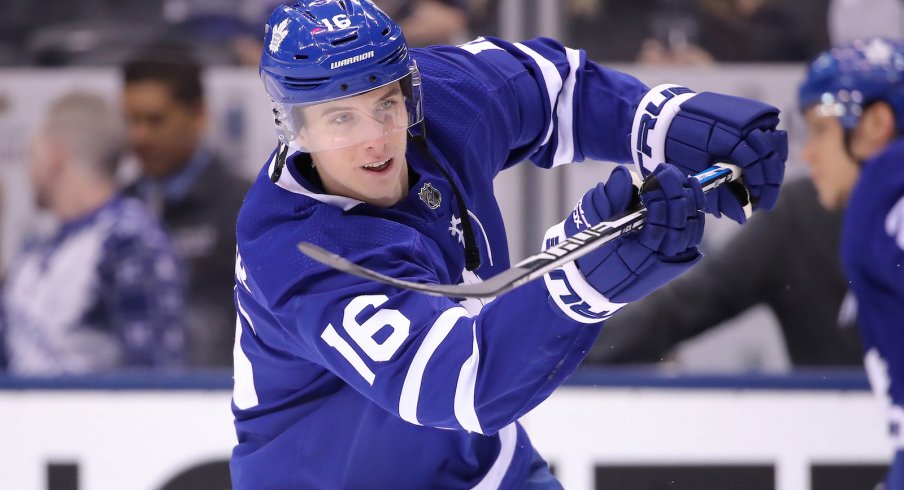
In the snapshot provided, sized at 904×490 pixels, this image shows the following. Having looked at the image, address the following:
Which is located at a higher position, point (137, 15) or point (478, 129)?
point (478, 129)

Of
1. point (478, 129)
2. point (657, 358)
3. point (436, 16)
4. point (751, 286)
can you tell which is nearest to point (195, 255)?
point (436, 16)

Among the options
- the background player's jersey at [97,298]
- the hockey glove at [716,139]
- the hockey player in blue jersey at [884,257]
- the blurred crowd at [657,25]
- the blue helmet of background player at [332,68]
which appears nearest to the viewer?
the blue helmet of background player at [332,68]

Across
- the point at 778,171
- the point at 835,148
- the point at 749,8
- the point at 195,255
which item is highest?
the point at 778,171

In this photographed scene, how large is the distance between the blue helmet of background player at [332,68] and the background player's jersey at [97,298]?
218 centimetres

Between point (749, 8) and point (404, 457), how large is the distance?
2343 millimetres

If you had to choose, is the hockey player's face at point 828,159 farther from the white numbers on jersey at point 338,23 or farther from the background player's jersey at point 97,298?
the white numbers on jersey at point 338,23

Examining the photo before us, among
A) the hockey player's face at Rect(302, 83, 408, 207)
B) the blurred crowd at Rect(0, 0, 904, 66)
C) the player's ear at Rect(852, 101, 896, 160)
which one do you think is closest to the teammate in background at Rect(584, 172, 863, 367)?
the player's ear at Rect(852, 101, 896, 160)

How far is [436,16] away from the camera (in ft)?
13.4

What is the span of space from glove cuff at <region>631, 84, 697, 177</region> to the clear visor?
516mm

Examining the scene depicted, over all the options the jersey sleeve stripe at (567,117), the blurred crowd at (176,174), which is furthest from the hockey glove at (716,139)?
the blurred crowd at (176,174)

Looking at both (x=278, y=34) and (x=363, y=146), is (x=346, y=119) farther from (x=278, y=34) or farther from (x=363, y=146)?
(x=278, y=34)

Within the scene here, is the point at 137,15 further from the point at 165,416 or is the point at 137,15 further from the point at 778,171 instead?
the point at 778,171

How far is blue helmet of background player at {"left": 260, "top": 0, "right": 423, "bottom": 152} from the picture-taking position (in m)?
2.00

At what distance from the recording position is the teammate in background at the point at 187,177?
420 cm
